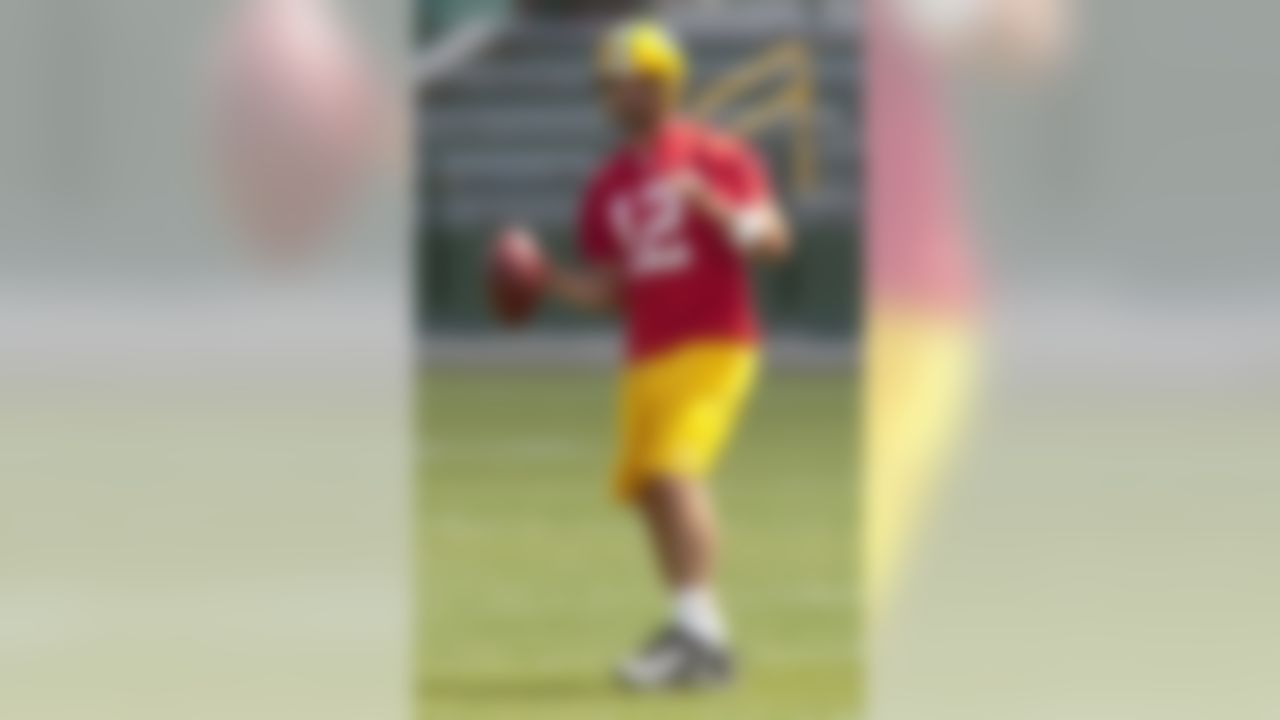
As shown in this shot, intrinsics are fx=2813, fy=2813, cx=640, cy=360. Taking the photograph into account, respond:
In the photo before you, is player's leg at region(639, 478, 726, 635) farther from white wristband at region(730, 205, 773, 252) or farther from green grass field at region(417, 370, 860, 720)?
white wristband at region(730, 205, 773, 252)

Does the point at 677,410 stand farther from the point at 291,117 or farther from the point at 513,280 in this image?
the point at 291,117

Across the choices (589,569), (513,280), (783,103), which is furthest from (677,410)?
(783,103)

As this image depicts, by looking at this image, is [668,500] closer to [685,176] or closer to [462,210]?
[685,176]

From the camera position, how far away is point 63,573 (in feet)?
11.1

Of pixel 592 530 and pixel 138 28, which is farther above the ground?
pixel 138 28

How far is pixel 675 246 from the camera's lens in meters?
4.09

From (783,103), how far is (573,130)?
152 cm

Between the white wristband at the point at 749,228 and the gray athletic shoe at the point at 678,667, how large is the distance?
57 centimetres

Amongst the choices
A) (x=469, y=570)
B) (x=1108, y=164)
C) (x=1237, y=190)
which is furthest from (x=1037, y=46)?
(x=469, y=570)

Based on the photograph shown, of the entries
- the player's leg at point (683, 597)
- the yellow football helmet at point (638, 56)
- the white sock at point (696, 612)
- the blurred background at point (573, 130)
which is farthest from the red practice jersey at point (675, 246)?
the blurred background at point (573, 130)

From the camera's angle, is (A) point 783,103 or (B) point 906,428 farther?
(A) point 783,103

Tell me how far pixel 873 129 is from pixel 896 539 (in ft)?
1.21

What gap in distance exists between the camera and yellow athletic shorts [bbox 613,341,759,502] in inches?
161

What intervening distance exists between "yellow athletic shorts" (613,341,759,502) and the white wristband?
18cm
